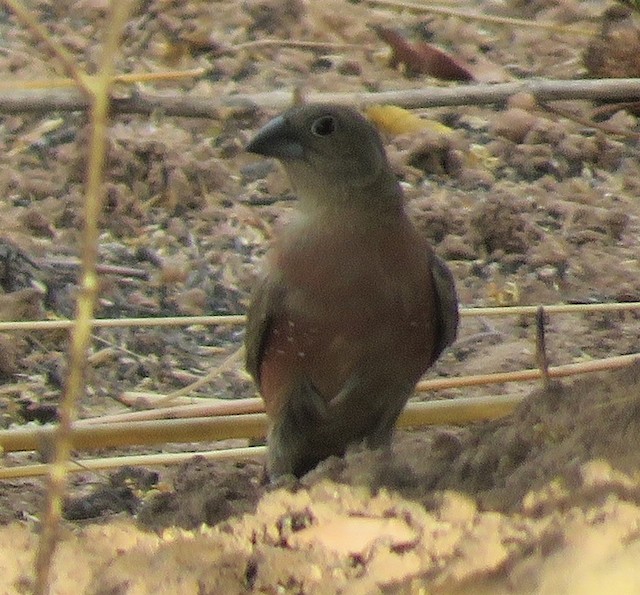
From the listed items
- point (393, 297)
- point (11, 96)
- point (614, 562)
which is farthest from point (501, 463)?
point (11, 96)

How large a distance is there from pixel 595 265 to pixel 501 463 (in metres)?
3.02

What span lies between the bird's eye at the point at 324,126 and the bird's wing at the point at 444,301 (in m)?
0.41

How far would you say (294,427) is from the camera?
3.65m

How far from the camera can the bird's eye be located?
368 cm

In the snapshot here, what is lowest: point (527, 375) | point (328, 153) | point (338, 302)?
point (527, 375)

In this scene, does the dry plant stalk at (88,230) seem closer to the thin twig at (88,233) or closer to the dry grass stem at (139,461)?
the thin twig at (88,233)

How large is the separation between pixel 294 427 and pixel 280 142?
71 cm

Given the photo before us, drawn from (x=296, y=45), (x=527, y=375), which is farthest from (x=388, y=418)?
(x=296, y=45)

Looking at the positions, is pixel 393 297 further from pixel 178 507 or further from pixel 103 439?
pixel 178 507

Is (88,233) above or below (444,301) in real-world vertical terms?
A: above

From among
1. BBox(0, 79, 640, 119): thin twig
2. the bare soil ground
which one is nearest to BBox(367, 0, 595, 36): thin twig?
the bare soil ground

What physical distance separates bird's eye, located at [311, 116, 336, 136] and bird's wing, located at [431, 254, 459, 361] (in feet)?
1.35

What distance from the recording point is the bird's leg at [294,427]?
11.9 ft

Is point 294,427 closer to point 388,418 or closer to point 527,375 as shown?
point 388,418
